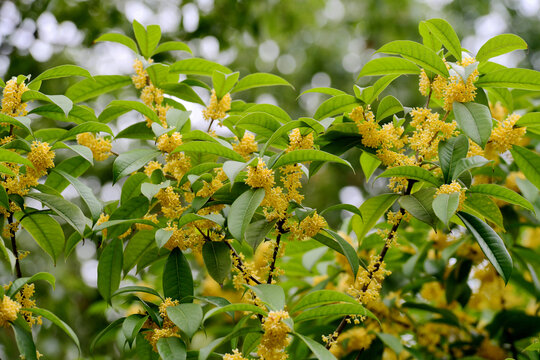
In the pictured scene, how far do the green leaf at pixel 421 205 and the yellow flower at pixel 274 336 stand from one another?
15.5 inches

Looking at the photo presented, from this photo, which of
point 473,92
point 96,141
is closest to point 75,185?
point 96,141

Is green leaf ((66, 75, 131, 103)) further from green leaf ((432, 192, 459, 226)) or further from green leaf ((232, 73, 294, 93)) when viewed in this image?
green leaf ((432, 192, 459, 226))

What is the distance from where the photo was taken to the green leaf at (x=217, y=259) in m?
1.23

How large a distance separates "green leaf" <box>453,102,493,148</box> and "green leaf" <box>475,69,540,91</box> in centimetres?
9

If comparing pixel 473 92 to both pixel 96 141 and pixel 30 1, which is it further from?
pixel 30 1

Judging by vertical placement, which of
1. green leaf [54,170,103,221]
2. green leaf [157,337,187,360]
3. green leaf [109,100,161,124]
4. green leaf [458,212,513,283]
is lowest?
green leaf [157,337,187,360]

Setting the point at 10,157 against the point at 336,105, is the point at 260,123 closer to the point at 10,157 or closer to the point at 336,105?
the point at 336,105

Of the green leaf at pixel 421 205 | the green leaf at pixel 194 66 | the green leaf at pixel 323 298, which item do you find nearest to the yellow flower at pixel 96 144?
the green leaf at pixel 194 66

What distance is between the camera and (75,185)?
1.30m

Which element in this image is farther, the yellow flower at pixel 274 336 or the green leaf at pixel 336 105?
the green leaf at pixel 336 105

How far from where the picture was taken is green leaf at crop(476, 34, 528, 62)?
4.35ft

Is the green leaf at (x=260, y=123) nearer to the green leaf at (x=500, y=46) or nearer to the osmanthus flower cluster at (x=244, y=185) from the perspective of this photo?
the osmanthus flower cluster at (x=244, y=185)

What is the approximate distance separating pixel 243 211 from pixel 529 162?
0.84 metres

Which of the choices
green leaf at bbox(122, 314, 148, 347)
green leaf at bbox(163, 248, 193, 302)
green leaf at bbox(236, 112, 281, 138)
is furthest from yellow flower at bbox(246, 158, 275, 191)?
green leaf at bbox(122, 314, 148, 347)
